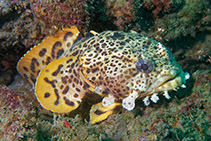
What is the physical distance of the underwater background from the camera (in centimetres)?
327

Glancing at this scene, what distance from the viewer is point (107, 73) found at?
3699 millimetres

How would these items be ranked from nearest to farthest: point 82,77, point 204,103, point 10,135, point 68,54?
1. point 10,135
2. point 204,103
3. point 82,77
4. point 68,54

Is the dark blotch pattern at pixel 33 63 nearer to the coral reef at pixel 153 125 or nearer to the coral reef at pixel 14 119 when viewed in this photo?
the coral reef at pixel 14 119

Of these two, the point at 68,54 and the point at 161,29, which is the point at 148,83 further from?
the point at 161,29

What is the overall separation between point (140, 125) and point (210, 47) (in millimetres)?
4571

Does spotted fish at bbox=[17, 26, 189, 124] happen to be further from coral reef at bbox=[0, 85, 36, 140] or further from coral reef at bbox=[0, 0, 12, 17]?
coral reef at bbox=[0, 0, 12, 17]

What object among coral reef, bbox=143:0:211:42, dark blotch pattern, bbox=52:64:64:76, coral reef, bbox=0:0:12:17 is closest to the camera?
dark blotch pattern, bbox=52:64:64:76

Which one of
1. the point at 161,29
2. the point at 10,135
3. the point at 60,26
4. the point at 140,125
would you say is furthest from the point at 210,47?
the point at 10,135

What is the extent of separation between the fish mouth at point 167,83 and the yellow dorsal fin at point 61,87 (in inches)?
60.8

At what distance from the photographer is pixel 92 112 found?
4.24m

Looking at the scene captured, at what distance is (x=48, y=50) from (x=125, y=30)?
2367 mm

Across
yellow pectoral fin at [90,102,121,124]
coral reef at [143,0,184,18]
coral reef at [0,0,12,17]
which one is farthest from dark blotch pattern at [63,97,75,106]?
coral reef at [143,0,184,18]

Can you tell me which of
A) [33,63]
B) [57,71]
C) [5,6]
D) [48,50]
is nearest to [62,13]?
[48,50]

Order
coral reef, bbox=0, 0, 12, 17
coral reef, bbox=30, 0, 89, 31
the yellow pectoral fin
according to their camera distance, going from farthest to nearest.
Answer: coral reef, bbox=0, 0, 12, 17 → coral reef, bbox=30, 0, 89, 31 → the yellow pectoral fin
